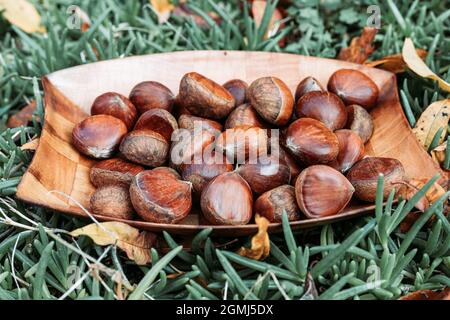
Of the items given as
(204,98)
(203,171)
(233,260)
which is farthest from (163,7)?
(233,260)

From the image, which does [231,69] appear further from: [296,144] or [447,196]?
[447,196]

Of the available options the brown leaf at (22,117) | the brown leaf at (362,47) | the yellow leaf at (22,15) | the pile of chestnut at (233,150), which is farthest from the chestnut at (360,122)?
the yellow leaf at (22,15)

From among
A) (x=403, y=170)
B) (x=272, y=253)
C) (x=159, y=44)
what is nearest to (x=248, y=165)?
(x=272, y=253)

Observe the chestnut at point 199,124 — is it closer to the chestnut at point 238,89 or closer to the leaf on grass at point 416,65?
the chestnut at point 238,89

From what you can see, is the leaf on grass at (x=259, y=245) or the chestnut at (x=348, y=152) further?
the chestnut at (x=348, y=152)

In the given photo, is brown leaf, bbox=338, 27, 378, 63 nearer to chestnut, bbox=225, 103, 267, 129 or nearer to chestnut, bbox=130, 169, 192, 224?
chestnut, bbox=225, 103, 267, 129
